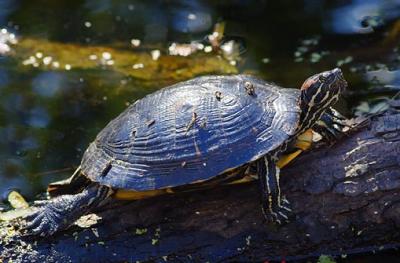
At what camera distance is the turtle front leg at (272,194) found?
12.0 feet

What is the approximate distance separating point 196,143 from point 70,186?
2.89 feet

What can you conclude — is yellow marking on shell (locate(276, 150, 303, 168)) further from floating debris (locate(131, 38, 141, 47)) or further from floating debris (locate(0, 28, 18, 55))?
floating debris (locate(0, 28, 18, 55))

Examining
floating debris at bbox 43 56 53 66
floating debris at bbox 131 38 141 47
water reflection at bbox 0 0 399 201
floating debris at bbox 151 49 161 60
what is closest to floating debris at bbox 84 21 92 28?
water reflection at bbox 0 0 399 201

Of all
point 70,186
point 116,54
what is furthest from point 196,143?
point 116,54

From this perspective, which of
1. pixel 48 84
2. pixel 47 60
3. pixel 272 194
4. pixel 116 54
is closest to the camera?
pixel 272 194

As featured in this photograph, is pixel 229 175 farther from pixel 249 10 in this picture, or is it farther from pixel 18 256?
pixel 249 10

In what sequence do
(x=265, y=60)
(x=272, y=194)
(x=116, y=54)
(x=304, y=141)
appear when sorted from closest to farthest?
(x=272, y=194), (x=304, y=141), (x=265, y=60), (x=116, y=54)

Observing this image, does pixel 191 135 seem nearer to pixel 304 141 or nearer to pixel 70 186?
pixel 304 141

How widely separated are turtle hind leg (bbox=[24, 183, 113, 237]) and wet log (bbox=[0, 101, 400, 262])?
0.07 metres

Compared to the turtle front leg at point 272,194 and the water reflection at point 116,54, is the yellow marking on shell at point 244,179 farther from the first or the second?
the water reflection at point 116,54

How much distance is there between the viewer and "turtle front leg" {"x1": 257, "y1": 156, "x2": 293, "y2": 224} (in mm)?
3650

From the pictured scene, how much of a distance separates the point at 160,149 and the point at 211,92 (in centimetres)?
44

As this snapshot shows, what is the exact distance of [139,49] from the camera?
22.1 ft

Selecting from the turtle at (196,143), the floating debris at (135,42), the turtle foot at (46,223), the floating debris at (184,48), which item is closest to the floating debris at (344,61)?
the floating debris at (184,48)
